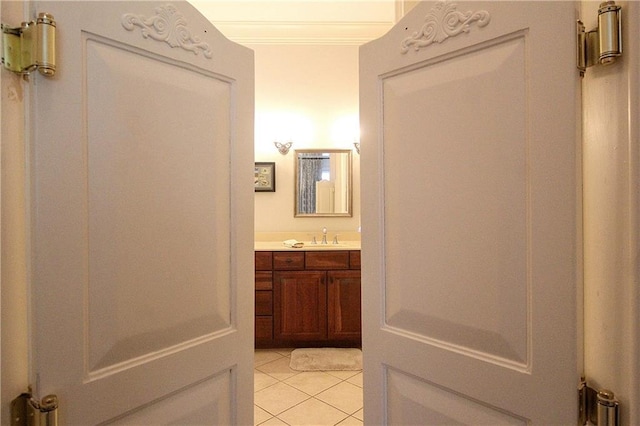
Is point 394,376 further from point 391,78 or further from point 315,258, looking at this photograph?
point 315,258

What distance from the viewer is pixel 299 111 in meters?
3.64

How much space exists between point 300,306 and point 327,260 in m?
0.45

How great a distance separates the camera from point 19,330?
25.4 inches

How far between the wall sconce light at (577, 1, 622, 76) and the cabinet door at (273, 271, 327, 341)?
256 cm

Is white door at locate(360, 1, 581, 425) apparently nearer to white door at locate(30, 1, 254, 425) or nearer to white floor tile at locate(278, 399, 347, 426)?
white door at locate(30, 1, 254, 425)

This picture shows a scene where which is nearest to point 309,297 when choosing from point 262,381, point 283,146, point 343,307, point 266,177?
point 343,307

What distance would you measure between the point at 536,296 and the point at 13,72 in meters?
1.06

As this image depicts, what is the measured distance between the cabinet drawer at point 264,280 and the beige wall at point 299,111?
688 mm

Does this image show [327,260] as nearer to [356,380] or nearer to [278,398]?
[356,380]

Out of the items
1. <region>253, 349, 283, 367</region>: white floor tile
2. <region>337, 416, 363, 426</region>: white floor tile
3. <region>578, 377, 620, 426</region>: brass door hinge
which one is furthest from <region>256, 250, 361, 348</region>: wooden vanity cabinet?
<region>578, 377, 620, 426</region>: brass door hinge

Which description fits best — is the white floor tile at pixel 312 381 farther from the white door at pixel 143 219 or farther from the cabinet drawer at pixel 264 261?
the white door at pixel 143 219

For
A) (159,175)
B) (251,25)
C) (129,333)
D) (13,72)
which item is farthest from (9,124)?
(251,25)

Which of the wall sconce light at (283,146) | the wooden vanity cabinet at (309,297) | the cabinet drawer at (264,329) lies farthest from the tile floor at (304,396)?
the wall sconce light at (283,146)

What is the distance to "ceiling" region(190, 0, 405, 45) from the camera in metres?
3.39
